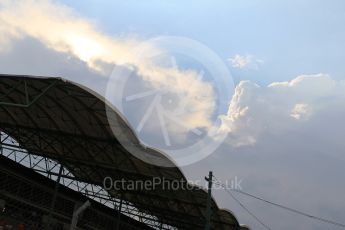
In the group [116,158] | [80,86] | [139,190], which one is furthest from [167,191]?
[80,86]

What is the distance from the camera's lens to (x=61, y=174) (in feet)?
101

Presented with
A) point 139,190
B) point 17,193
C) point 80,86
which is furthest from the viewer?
point 139,190

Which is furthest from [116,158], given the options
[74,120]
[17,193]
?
[17,193]

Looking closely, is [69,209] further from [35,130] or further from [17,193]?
[35,130]

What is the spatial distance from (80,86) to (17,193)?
16164mm

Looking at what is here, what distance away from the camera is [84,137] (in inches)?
952

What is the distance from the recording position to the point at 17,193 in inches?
1169

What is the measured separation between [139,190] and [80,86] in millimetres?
16533

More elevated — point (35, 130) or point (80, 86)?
point (35, 130)

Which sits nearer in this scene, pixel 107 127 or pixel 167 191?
pixel 107 127

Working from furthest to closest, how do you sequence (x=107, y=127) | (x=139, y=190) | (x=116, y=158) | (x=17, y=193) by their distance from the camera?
(x=139, y=190) < (x=17, y=193) < (x=116, y=158) < (x=107, y=127)

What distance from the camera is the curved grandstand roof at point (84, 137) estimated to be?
19172 mm

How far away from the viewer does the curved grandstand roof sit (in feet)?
62.9

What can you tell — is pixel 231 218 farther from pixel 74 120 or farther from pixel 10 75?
pixel 10 75
